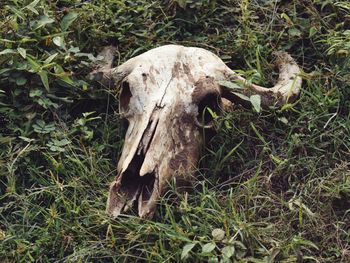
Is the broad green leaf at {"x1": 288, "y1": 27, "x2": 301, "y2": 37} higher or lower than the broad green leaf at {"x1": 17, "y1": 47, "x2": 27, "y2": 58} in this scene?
lower

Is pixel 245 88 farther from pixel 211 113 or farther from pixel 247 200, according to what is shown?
pixel 247 200

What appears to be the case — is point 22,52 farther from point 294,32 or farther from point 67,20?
point 294,32

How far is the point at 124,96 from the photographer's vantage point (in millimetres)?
3650

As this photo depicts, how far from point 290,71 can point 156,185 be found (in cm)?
122

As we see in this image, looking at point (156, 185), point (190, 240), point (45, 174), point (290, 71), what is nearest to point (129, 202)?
point (156, 185)

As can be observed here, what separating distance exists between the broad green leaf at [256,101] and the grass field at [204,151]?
0.51 feet

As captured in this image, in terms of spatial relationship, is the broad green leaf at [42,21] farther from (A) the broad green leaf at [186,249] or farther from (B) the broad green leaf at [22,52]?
(A) the broad green leaf at [186,249]

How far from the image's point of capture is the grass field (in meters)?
3.12

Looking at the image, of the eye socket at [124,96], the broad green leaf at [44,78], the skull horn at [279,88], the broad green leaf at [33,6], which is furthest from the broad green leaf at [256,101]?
the broad green leaf at [33,6]

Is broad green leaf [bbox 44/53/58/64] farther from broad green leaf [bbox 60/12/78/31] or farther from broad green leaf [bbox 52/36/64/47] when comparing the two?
broad green leaf [bbox 60/12/78/31]

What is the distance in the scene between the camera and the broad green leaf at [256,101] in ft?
11.5

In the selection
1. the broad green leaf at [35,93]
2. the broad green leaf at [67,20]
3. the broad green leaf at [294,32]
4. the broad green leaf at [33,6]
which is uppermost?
the broad green leaf at [33,6]

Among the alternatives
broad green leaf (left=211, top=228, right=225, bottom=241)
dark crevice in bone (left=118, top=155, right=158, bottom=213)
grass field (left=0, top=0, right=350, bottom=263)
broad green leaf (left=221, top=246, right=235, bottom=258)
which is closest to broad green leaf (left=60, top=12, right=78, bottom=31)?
grass field (left=0, top=0, right=350, bottom=263)

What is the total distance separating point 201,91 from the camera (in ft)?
11.6
